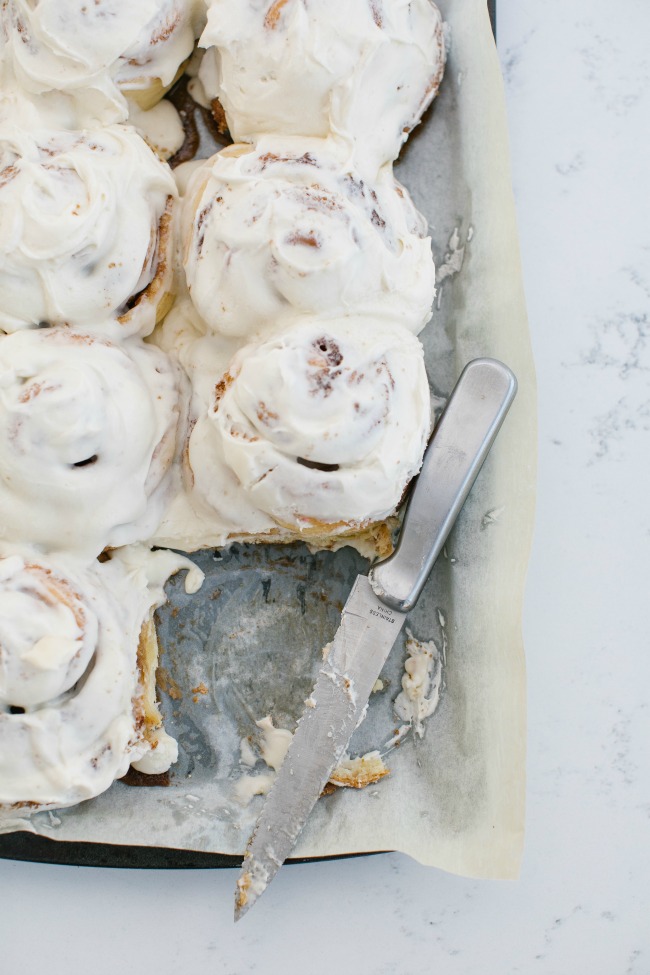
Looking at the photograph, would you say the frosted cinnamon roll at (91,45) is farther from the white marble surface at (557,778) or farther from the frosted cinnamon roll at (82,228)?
the white marble surface at (557,778)

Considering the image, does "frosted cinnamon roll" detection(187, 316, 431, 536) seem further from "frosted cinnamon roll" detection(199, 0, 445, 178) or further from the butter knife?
"frosted cinnamon roll" detection(199, 0, 445, 178)

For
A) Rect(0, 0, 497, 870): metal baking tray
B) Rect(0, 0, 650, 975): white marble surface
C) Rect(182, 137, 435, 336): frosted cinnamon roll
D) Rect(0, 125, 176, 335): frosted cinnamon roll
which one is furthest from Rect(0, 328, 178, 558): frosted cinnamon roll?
Rect(0, 0, 650, 975): white marble surface

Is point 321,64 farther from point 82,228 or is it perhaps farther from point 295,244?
point 82,228

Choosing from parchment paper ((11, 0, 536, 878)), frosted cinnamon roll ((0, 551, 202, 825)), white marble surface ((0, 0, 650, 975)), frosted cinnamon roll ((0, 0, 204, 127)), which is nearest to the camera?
frosted cinnamon roll ((0, 551, 202, 825))

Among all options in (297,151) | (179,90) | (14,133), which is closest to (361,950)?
(297,151)

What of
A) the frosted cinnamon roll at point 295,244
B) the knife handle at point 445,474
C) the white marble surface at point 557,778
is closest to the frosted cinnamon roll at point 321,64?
the frosted cinnamon roll at point 295,244

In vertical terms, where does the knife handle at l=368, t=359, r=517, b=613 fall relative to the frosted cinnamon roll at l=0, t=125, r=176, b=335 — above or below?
below

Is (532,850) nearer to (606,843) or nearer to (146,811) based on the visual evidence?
(606,843)
